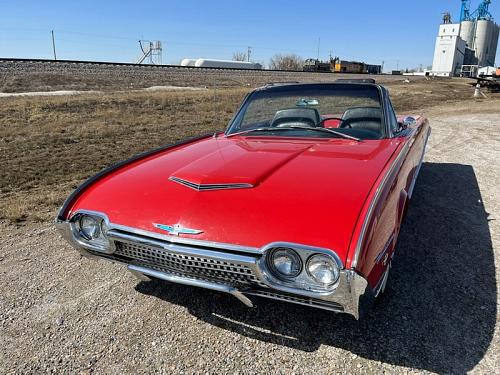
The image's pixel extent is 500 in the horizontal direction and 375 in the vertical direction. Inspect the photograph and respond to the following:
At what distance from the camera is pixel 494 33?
9762 cm

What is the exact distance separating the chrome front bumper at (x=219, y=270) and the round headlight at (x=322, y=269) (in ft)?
0.18

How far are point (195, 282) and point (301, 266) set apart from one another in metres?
0.60

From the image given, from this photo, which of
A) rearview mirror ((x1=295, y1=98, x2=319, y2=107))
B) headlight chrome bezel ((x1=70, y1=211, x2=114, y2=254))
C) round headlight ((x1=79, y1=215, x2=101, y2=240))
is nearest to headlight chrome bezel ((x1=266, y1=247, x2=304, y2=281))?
headlight chrome bezel ((x1=70, y1=211, x2=114, y2=254))

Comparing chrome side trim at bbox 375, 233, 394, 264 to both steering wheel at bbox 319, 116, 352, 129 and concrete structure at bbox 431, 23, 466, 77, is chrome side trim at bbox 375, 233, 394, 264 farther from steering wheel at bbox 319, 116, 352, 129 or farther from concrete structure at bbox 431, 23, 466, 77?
concrete structure at bbox 431, 23, 466, 77

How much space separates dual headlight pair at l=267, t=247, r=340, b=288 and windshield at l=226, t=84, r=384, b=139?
1622mm

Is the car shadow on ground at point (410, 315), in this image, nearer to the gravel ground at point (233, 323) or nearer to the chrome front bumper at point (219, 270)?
the gravel ground at point (233, 323)

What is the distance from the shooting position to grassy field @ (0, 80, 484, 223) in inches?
199

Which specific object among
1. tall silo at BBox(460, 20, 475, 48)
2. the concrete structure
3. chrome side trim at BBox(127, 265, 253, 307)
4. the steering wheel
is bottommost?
chrome side trim at BBox(127, 265, 253, 307)

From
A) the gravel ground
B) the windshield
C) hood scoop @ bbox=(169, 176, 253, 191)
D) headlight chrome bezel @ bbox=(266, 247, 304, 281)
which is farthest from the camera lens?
the windshield

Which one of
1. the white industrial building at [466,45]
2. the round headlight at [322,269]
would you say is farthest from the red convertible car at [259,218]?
the white industrial building at [466,45]

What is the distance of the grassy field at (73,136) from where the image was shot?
505 cm

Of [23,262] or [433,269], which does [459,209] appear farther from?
[23,262]

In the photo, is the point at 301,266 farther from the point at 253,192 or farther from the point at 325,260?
the point at 253,192

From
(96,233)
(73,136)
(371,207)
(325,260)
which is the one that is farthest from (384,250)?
(73,136)
